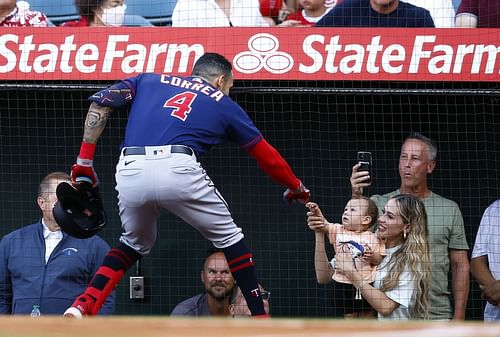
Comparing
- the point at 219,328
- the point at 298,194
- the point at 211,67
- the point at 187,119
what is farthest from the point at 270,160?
the point at 219,328

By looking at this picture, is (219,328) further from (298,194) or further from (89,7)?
(89,7)

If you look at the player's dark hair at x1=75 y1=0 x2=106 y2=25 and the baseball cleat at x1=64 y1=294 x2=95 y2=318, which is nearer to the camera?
the baseball cleat at x1=64 y1=294 x2=95 y2=318

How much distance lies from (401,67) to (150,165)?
195 centimetres

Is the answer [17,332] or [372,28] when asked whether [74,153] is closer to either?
[372,28]

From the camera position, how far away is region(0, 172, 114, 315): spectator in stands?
23.8 ft

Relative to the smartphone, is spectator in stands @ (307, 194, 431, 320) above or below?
below

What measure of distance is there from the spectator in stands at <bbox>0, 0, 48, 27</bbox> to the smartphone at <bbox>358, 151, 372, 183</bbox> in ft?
7.87

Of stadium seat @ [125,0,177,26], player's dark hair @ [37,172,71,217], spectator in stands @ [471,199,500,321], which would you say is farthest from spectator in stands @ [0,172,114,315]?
spectator in stands @ [471,199,500,321]

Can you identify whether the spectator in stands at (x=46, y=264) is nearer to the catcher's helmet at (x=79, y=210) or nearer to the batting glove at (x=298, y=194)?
the catcher's helmet at (x=79, y=210)

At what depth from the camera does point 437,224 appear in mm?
7383

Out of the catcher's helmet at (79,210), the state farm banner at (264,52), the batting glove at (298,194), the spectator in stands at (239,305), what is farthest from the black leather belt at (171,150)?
the spectator in stands at (239,305)

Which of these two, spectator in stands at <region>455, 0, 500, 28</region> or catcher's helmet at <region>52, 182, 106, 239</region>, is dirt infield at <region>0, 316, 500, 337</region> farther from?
spectator in stands at <region>455, 0, 500, 28</region>

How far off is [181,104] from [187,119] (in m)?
0.10

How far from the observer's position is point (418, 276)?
23.1 ft
